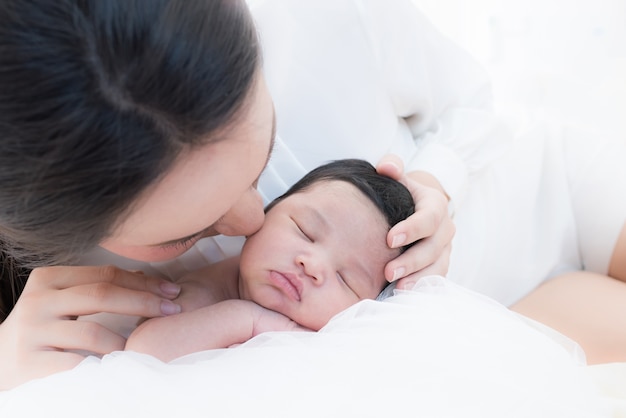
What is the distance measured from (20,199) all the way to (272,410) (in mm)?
389

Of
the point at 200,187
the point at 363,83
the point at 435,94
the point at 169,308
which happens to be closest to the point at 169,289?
the point at 169,308

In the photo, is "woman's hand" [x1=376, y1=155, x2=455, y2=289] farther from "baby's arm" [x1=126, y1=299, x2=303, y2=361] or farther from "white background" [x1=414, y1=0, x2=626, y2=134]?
"white background" [x1=414, y1=0, x2=626, y2=134]

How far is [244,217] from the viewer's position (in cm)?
103

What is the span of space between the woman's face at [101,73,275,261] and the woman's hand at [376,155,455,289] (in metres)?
0.35

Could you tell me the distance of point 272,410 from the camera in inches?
29.2

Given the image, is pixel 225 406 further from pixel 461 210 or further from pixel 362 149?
pixel 461 210

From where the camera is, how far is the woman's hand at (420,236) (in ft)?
3.66

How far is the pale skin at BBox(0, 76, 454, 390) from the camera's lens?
0.79 m

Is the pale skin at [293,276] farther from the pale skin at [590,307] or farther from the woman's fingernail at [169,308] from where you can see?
the pale skin at [590,307]

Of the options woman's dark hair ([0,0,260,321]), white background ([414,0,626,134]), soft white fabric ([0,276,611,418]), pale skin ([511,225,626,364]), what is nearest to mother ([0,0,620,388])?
woman's dark hair ([0,0,260,321])

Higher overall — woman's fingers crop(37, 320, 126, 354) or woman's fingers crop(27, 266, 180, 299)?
woman's fingers crop(27, 266, 180, 299)

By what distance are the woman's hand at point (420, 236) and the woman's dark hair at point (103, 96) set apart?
1.51 ft

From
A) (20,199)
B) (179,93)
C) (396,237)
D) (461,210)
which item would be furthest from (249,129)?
(461,210)

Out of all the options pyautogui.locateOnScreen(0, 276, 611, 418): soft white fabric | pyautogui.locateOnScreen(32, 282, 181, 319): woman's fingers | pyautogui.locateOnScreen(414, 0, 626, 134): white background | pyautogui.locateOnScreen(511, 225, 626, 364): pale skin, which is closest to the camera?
pyautogui.locateOnScreen(0, 276, 611, 418): soft white fabric
